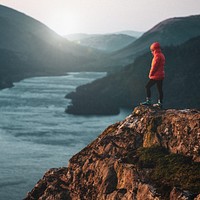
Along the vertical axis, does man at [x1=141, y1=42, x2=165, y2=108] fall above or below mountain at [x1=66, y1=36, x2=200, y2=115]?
above

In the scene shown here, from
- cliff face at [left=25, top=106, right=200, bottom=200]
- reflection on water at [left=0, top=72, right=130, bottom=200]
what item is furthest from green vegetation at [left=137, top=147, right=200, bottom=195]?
reflection on water at [left=0, top=72, right=130, bottom=200]

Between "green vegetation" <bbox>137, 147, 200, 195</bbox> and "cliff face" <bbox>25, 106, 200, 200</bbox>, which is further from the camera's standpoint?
"cliff face" <bbox>25, 106, 200, 200</bbox>

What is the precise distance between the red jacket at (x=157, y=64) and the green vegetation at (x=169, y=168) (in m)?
4.46

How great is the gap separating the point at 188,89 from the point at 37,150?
9975 centimetres

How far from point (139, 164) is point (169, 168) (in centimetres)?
157

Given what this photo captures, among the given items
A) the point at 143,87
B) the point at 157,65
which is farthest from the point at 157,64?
the point at 143,87

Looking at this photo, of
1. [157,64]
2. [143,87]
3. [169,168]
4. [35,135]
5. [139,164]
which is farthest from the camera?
[143,87]

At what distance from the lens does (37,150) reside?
3036 inches

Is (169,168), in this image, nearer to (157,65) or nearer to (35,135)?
(157,65)

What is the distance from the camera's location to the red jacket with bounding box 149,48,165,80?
21214 mm

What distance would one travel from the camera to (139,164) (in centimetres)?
1767

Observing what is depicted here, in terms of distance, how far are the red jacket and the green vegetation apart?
4456 millimetres

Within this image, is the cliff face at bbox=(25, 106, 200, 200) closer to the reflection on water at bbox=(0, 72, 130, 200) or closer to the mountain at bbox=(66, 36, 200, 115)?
the reflection on water at bbox=(0, 72, 130, 200)

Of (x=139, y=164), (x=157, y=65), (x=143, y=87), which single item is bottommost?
(x=143, y=87)
